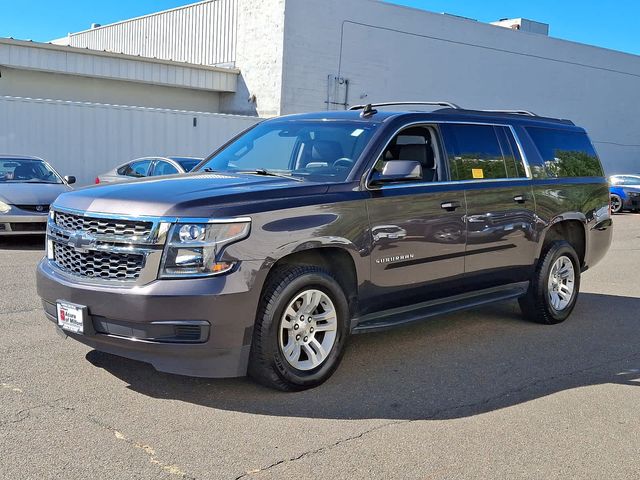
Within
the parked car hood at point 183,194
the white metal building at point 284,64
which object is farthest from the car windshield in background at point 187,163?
the parked car hood at point 183,194

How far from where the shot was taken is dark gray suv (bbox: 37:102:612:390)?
4430 mm

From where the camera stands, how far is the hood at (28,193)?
11250mm

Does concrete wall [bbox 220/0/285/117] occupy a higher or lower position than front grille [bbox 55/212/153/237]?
higher

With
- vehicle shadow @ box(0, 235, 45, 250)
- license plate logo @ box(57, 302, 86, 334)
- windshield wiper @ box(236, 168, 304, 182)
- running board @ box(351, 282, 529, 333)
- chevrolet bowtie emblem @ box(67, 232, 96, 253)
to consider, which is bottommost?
vehicle shadow @ box(0, 235, 45, 250)

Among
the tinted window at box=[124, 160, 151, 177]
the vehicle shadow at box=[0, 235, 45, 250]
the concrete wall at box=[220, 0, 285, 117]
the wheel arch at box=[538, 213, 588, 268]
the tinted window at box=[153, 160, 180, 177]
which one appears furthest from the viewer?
the concrete wall at box=[220, 0, 285, 117]

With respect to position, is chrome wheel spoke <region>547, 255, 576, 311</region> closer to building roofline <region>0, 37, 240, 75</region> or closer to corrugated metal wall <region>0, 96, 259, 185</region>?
corrugated metal wall <region>0, 96, 259, 185</region>

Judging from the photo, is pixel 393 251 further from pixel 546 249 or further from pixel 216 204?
pixel 546 249

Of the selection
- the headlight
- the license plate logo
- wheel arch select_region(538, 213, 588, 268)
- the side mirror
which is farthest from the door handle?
the license plate logo

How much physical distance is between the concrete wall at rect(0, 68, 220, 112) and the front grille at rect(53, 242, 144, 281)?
1975 centimetres

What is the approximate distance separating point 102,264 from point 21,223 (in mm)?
7330

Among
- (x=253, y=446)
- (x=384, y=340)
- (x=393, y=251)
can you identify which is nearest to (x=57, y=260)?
(x=253, y=446)

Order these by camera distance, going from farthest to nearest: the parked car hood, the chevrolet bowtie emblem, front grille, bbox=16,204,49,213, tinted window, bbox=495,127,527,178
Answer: front grille, bbox=16,204,49,213, tinted window, bbox=495,127,527,178, the chevrolet bowtie emblem, the parked car hood

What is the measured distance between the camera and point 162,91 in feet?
83.6

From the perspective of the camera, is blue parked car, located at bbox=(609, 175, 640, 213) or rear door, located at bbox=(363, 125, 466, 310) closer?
rear door, located at bbox=(363, 125, 466, 310)
